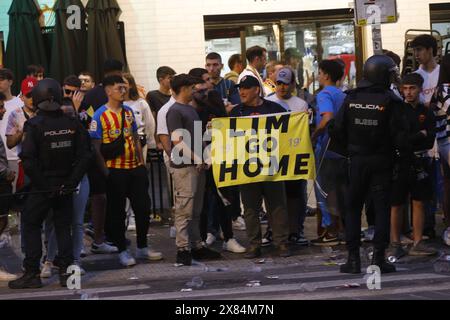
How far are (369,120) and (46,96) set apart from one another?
3.23 meters

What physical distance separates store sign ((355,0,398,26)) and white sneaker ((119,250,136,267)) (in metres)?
4.16

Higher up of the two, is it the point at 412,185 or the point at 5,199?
the point at 5,199

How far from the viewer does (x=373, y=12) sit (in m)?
13.2

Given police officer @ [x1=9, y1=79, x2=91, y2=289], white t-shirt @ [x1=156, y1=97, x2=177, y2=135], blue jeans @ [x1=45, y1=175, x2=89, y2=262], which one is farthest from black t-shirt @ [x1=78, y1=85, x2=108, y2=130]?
police officer @ [x1=9, y1=79, x2=91, y2=289]

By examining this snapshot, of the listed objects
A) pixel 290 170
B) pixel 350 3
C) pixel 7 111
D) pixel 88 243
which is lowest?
pixel 88 243

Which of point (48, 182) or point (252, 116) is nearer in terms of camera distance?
point (48, 182)

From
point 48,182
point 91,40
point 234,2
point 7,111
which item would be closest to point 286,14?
point 234,2

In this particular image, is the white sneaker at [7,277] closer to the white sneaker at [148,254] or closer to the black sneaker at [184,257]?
the white sneaker at [148,254]

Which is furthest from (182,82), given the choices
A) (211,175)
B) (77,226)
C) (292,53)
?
(292,53)

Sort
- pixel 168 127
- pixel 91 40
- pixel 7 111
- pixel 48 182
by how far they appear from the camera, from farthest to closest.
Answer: pixel 91 40, pixel 7 111, pixel 168 127, pixel 48 182

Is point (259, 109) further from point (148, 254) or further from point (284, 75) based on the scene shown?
point (148, 254)

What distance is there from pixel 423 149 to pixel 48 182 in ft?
13.5

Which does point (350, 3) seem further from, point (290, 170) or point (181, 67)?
point (290, 170)

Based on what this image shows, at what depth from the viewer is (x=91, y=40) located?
55.0 ft
